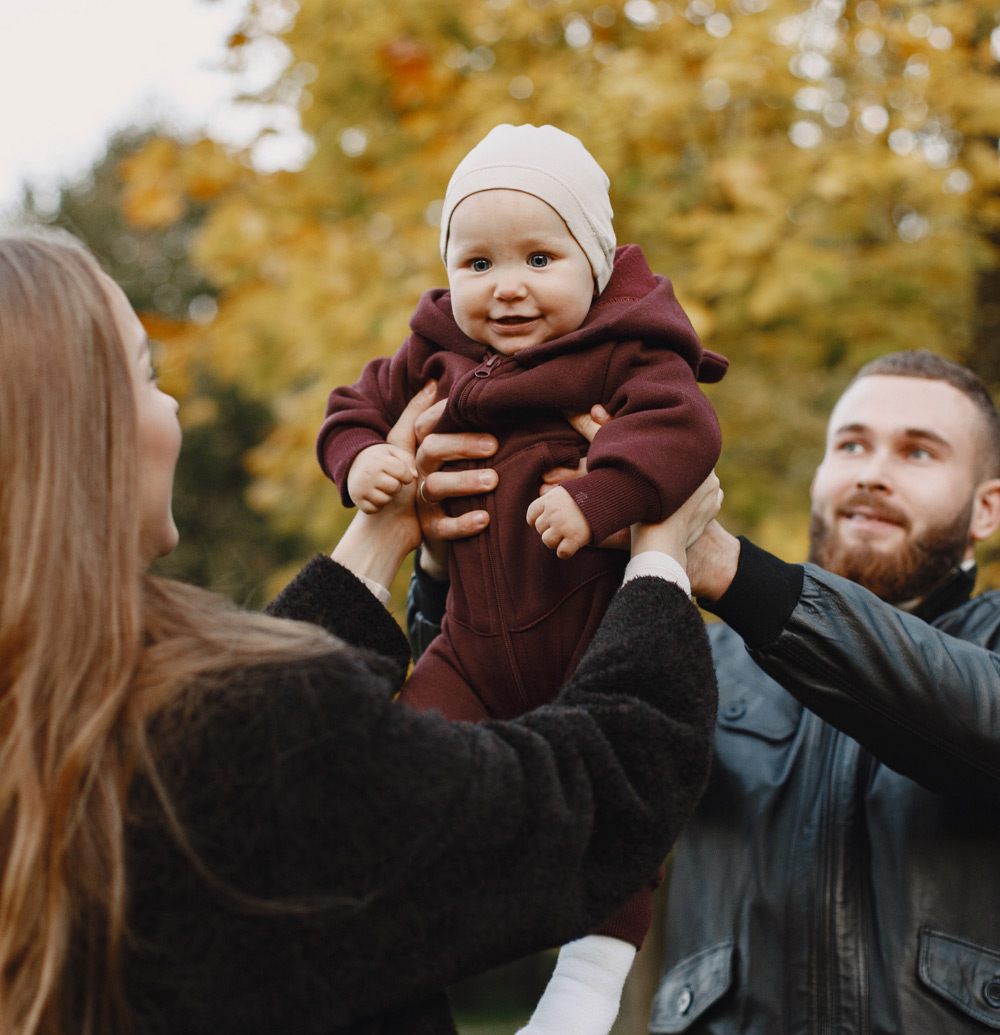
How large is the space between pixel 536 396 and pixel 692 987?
149 cm

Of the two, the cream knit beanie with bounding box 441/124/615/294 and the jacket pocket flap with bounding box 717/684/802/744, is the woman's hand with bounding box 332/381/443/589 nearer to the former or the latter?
the cream knit beanie with bounding box 441/124/615/294

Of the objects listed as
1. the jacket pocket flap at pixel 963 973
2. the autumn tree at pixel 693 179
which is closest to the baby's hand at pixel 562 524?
the jacket pocket flap at pixel 963 973

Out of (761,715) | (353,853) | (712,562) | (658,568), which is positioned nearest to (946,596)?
(761,715)

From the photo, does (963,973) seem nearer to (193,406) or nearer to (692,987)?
(692,987)

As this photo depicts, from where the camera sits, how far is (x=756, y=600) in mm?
2201

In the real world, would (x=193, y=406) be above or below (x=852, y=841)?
below

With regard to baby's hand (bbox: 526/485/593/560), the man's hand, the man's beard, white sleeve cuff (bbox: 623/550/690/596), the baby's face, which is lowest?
the man's beard

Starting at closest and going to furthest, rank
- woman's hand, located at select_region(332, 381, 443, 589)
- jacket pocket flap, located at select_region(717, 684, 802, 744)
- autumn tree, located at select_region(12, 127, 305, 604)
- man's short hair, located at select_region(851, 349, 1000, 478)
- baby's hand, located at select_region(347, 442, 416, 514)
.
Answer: baby's hand, located at select_region(347, 442, 416, 514) → woman's hand, located at select_region(332, 381, 443, 589) → jacket pocket flap, located at select_region(717, 684, 802, 744) → man's short hair, located at select_region(851, 349, 1000, 478) → autumn tree, located at select_region(12, 127, 305, 604)

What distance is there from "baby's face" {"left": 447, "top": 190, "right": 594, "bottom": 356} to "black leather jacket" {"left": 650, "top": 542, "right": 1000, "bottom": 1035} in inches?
24.2

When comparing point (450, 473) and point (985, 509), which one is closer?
point (450, 473)

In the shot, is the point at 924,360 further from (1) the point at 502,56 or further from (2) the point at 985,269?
(1) the point at 502,56

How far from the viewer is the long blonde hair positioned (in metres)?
1.34

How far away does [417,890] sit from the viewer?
143 centimetres

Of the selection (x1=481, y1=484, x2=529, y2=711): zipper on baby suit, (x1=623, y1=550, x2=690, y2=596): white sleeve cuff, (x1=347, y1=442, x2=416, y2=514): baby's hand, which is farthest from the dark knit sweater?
(x1=347, y1=442, x2=416, y2=514): baby's hand
